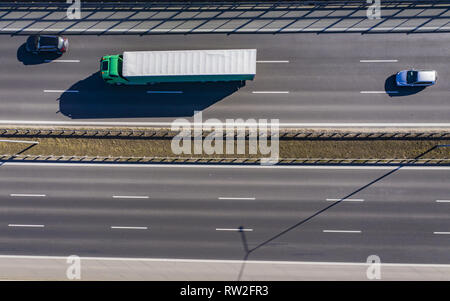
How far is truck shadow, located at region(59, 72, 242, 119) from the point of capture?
3186 cm

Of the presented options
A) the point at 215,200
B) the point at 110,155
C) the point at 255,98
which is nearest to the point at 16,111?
the point at 110,155

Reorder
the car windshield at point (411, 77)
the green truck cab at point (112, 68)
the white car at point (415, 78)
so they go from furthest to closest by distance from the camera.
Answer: the green truck cab at point (112, 68), the car windshield at point (411, 77), the white car at point (415, 78)

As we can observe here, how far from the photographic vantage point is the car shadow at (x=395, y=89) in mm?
30808

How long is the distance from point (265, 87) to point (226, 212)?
47.7ft

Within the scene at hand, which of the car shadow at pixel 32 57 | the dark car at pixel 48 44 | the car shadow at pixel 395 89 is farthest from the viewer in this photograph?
the car shadow at pixel 32 57

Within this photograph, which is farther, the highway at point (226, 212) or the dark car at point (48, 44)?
the dark car at point (48, 44)

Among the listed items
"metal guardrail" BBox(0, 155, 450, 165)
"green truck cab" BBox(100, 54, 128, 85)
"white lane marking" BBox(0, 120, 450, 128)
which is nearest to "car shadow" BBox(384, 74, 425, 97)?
"white lane marking" BBox(0, 120, 450, 128)

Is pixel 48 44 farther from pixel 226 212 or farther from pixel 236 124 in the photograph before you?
pixel 226 212

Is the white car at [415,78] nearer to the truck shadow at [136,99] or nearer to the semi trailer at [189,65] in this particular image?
the semi trailer at [189,65]

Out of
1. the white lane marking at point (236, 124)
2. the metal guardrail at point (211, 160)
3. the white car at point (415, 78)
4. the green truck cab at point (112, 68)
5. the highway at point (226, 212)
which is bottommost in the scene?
the highway at point (226, 212)

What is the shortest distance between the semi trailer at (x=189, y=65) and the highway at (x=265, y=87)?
228 cm

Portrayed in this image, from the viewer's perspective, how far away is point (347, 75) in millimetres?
31312

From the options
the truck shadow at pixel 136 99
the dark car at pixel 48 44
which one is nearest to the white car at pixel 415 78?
the truck shadow at pixel 136 99
